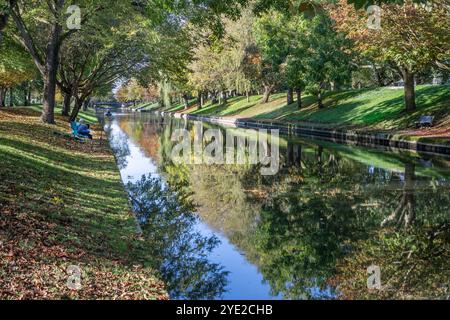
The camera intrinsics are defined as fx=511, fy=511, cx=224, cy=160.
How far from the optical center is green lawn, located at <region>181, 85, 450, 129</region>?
112ft

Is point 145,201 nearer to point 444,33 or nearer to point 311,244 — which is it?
point 311,244

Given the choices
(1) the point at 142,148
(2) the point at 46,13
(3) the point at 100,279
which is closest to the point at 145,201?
(3) the point at 100,279

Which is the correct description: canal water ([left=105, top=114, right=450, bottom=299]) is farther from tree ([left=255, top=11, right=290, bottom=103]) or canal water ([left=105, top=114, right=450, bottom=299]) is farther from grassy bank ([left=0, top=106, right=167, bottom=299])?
tree ([left=255, top=11, right=290, bottom=103])

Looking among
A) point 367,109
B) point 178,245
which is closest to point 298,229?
point 178,245

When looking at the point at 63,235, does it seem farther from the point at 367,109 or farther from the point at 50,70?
the point at 367,109

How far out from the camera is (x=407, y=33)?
25156 mm

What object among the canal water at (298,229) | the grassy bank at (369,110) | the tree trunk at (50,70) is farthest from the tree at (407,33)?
the tree trunk at (50,70)

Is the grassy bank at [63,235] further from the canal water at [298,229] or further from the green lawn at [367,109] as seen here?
the green lawn at [367,109]

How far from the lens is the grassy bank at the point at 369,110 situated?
33312mm

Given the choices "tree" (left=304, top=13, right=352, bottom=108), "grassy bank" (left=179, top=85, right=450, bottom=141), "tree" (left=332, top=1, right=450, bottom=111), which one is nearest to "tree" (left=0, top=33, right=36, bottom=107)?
"tree" (left=332, top=1, right=450, bottom=111)

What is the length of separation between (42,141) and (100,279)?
13199mm

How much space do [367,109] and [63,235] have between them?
35773mm

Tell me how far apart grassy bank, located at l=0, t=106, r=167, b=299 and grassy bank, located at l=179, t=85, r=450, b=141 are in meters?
21.1

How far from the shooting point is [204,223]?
11547 mm
